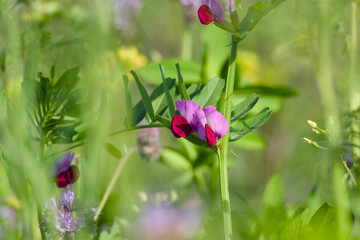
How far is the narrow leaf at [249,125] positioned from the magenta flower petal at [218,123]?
0.04m

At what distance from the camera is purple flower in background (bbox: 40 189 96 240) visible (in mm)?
481

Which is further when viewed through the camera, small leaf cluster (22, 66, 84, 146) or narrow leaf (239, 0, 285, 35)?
small leaf cluster (22, 66, 84, 146)

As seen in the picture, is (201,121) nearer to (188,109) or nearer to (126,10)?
(188,109)

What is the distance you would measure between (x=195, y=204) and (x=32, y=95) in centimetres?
44

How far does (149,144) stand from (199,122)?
0.40 meters

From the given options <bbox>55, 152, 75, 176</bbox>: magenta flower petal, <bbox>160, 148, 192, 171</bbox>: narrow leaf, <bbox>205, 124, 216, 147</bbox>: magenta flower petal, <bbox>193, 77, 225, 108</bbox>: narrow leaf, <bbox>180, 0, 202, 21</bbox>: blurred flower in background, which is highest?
<bbox>180, 0, 202, 21</bbox>: blurred flower in background

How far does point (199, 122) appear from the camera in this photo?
465mm

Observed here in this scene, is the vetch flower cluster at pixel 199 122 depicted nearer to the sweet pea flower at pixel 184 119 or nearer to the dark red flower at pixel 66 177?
the sweet pea flower at pixel 184 119

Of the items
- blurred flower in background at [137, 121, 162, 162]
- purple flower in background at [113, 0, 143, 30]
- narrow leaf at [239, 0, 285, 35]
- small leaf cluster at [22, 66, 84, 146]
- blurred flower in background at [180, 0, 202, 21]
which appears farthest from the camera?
purple flower in background at [113, 0, 143, 30]

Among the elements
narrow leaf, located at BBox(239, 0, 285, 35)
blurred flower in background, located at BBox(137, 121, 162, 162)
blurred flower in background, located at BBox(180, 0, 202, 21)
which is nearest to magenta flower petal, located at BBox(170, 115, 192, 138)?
narrow leaf, located at BBox(239, 0, 285, 35)

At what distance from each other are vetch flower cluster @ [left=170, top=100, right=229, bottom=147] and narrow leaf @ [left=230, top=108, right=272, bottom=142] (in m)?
0.04

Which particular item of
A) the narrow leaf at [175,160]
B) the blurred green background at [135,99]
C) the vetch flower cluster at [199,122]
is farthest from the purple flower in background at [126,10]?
the vetch flower cluster at [199,122]

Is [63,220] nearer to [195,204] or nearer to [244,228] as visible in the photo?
[244,228]

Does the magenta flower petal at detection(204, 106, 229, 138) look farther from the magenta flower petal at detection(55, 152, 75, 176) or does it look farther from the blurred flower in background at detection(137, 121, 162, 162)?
the blurred flower in background at detection(137, 121, 162, 162)
